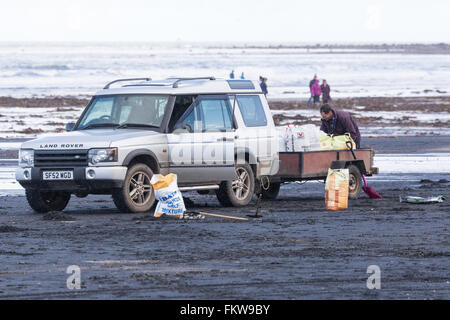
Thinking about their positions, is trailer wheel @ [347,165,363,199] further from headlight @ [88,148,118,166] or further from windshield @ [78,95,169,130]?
headlight @ [88,148,118,166]

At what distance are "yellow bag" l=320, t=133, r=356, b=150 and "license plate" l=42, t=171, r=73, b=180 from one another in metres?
4.71

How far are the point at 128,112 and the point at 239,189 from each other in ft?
7.07

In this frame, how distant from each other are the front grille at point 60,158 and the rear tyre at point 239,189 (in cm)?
248

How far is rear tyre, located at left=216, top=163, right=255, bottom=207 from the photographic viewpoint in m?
16.5

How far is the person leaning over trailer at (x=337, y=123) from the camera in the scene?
59.8 feet

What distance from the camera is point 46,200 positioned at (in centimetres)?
1608

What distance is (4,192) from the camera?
1919 centimetres

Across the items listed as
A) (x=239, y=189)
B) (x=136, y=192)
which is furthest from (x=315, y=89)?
(x=136, y=192)

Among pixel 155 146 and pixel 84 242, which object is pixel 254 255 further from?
pixel 155 146

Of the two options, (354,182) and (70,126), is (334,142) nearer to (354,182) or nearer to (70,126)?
(354,182)

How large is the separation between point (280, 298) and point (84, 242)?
14.1ft

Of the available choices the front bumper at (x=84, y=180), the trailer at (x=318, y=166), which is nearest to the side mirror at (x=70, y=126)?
the front bumper at (x=84, y=180)

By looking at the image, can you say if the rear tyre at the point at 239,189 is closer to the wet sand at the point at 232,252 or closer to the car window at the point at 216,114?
the wet sand at the point at 232,252
